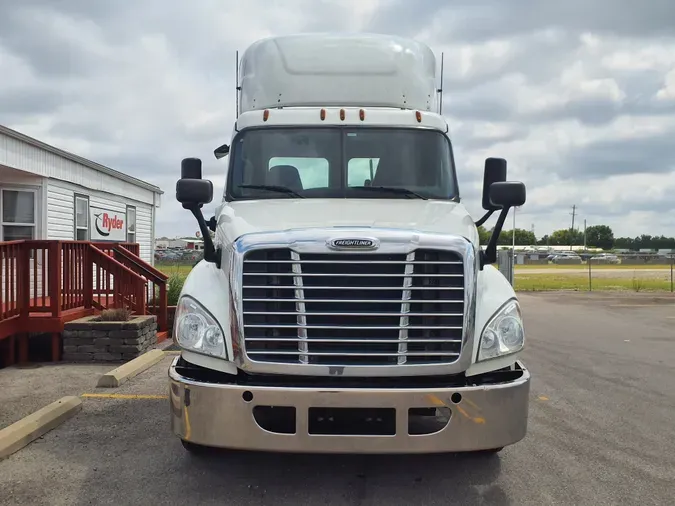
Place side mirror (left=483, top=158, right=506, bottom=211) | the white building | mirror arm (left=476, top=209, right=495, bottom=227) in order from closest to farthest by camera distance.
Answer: mirror arm (left=476, top=209, right=495, bottom=227)
side mirror (left=483, top=158, right=506, bottom=211)
the white building

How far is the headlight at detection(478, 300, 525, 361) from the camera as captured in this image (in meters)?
3.81

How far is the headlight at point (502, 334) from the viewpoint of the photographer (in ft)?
12.5

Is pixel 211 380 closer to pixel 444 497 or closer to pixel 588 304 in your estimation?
pixel 444 497

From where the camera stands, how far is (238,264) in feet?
12.4

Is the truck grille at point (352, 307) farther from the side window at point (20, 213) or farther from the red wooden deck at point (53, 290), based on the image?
the side window at point (20, 213)

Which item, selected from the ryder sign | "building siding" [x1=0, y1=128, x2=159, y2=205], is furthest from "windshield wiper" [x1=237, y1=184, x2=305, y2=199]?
the ryder sign

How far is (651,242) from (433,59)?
13398cm

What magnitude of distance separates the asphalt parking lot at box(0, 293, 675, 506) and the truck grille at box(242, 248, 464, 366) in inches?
36.2

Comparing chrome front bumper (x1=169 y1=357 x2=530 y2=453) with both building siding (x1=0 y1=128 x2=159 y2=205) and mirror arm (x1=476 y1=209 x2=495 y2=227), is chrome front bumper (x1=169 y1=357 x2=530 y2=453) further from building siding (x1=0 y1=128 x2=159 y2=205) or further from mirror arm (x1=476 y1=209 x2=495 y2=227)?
building siding (x1=0 y1=128 x2=159 y2=205)

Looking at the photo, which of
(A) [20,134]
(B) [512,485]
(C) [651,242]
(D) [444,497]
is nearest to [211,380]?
(D) [444,497]

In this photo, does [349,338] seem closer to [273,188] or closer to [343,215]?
[343,215]

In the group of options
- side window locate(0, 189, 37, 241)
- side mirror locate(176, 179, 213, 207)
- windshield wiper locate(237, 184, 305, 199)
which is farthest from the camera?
side window locate(0, 189, 37, 241)

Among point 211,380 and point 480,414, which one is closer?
point 480,414

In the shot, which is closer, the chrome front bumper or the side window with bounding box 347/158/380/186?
the chrome front bumper
